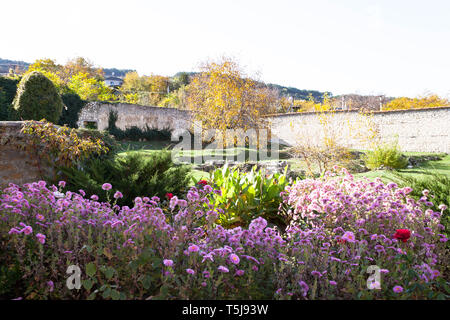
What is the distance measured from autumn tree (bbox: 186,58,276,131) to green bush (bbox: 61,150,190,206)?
11706 mm

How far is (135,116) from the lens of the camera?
23.1 m

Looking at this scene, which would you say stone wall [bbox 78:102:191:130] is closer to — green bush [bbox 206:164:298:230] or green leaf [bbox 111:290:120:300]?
green bush [bbox 206:164:298:230]

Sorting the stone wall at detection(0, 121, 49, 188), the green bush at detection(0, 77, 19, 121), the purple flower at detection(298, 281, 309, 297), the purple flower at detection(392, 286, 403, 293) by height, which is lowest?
the purple flower at detection(298, 281, 309, 297)

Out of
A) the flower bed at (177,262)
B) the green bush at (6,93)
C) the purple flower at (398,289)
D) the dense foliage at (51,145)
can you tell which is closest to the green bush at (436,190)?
the flower bed at (177,262)

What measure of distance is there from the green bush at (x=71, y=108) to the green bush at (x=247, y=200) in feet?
57.4

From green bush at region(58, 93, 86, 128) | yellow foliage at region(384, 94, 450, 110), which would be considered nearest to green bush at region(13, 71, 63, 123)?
green bush at region(58, 93, 86, 128)

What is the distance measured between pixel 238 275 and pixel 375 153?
35.4ft

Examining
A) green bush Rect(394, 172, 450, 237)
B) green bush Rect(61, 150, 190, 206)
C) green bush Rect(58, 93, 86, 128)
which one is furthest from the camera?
green bush Rect(58, 93, 86, 128)

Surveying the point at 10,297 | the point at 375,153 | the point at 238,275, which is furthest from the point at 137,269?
the point at 375,153

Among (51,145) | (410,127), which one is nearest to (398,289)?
(51,145)

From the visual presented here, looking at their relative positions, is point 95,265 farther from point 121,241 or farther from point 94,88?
point 94,88

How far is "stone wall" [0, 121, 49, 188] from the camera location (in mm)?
5053

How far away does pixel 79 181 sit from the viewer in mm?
4633

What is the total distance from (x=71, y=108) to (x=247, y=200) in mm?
18347
